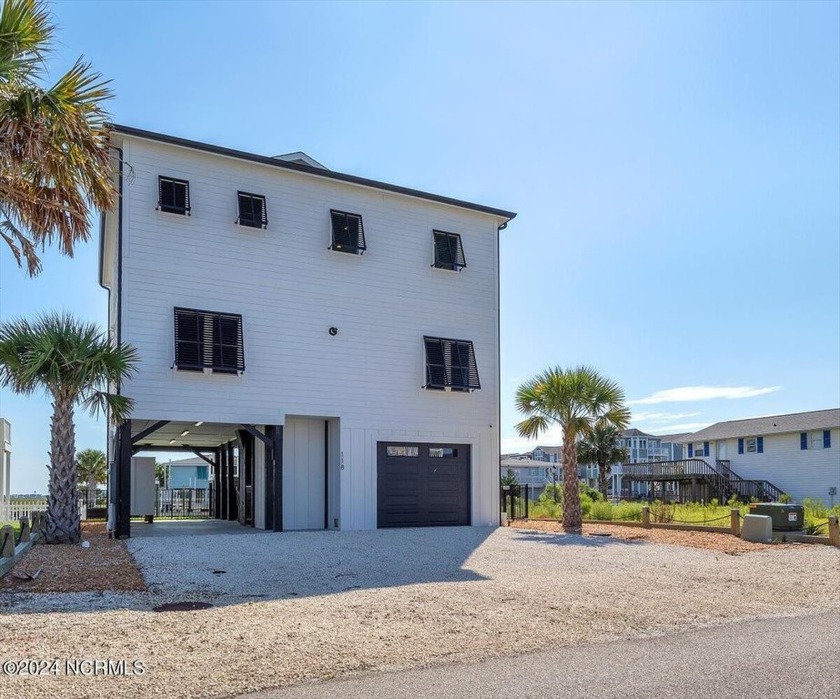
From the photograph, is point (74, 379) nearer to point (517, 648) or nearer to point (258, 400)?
point (258, 400)

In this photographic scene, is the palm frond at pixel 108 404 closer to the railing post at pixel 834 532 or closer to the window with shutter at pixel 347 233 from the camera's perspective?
the window with shutter at pixel 347 233

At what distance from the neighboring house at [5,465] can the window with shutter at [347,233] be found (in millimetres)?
14055

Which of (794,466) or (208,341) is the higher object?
(208,341)

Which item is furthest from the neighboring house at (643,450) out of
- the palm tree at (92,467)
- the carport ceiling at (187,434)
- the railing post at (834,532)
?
the railing post at (834,532)

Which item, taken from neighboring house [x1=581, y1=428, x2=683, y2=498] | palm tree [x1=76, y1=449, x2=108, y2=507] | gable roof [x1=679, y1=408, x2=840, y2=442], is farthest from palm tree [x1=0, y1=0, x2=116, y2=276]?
neighboring house [x1=581, y1=428, x2=683, y2=498]

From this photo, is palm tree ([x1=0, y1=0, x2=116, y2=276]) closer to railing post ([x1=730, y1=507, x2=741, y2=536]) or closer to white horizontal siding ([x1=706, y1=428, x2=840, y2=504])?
railing post ([x1=730, y1=507, x2=741, y2=536])

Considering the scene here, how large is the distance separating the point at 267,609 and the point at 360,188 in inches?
513

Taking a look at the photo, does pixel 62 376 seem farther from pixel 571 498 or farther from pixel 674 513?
pixel 674 513

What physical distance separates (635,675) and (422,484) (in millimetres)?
13486

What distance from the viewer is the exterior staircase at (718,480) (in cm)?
3703

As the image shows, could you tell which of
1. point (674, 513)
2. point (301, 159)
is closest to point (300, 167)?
point (301, 159)

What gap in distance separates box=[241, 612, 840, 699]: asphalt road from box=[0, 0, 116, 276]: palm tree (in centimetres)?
663

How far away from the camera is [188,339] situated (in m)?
16.4

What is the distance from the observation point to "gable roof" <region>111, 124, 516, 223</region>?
650 inches
